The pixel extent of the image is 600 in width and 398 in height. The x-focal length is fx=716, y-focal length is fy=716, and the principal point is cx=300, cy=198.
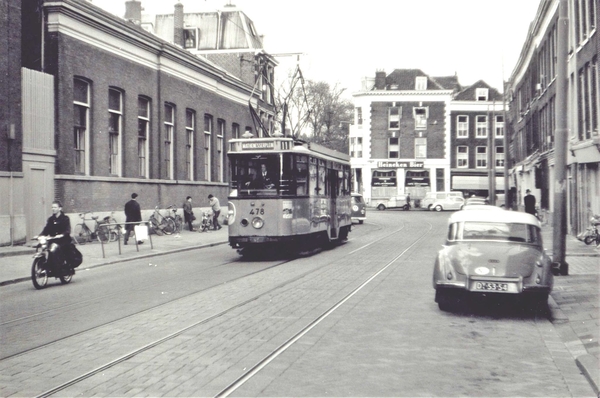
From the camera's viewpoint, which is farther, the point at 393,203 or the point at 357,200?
the point at 393,203

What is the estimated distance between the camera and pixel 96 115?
25.6 meters

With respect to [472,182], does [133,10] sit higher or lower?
higher

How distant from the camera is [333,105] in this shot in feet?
231

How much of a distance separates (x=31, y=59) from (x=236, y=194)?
31.6 feet

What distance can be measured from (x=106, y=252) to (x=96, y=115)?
259 inches

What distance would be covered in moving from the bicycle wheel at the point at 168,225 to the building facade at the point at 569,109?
1463 centimetres

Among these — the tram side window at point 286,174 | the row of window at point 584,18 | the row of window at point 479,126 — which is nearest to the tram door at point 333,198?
the tram side window at point 286,174

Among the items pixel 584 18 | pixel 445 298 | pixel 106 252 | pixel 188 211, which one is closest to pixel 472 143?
pixel 188 211

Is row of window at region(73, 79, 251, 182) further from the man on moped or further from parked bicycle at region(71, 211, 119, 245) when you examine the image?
the man on moped

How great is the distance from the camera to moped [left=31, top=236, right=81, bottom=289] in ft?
44.0

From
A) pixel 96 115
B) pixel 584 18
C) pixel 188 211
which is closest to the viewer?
pixel 584 18

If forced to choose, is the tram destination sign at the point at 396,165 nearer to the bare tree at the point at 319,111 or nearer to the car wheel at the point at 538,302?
the bare tree at the point at 319,111

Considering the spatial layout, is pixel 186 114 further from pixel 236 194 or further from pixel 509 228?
pixel 509 228

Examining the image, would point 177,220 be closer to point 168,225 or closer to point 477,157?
point 168,225
